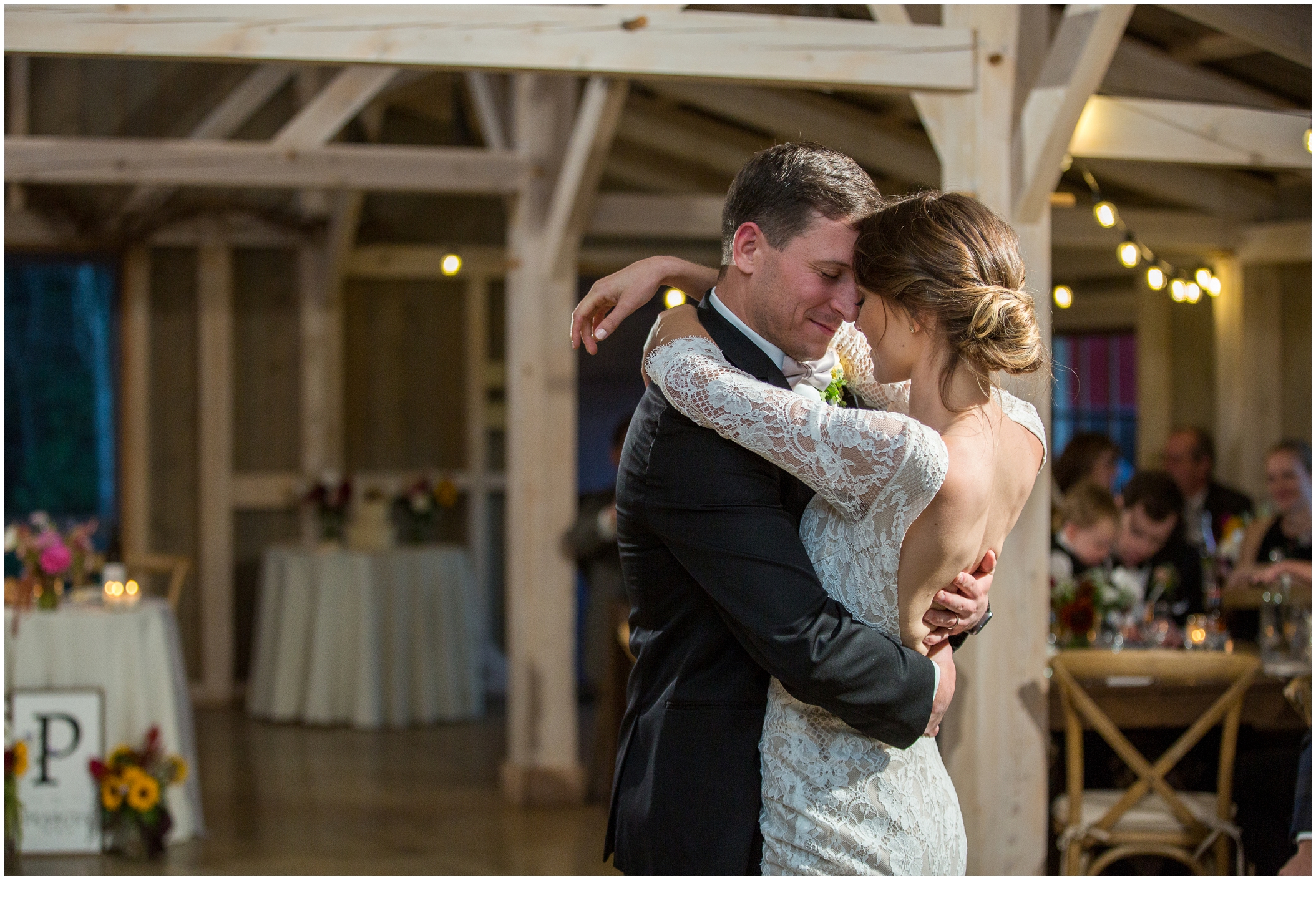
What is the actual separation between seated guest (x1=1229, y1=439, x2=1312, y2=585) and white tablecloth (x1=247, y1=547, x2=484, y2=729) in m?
3.99

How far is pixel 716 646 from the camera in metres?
1.73

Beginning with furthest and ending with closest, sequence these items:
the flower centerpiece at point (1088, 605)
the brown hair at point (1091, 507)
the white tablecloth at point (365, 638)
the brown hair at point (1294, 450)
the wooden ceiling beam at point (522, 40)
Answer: the white tablecloth at point (365, 638) → the brown hair at point (1294, 450) → the brown hair at point (1091, 507) → the flower centerpiece at point (1088, 605) → the wooden ceiling beam at point (522, 40)

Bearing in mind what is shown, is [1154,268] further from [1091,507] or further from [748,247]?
[748,247]

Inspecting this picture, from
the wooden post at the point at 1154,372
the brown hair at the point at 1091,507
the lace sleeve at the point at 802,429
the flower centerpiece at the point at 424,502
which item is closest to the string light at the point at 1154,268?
the brown hair at the point at 1091,507

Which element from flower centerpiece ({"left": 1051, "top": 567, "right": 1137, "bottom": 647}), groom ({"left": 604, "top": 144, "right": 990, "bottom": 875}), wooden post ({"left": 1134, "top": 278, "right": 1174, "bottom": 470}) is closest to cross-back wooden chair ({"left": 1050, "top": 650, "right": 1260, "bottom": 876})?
flower centerpiece ({"left": 1051, "top": 567, "right": 1137, "bottom": 647})

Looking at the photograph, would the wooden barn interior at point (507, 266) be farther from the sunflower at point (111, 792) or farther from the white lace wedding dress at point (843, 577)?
the white lace wedding dress at point (843, 577)

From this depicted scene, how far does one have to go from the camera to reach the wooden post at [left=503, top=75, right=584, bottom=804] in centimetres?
558

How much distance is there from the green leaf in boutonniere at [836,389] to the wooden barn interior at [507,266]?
246 millimetres

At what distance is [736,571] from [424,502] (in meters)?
6.58

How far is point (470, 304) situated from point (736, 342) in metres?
6.89

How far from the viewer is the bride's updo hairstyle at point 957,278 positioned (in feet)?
5.41

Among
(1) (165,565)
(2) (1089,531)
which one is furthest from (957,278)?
(1) (165,565)

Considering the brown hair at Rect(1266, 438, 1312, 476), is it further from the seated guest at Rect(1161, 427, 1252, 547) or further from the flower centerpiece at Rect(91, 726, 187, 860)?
the flower centerpiece at Rect(91, 726, 187, 860)

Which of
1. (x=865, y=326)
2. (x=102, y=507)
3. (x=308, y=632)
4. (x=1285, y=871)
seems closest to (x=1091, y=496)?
(x=1285, y=871)
